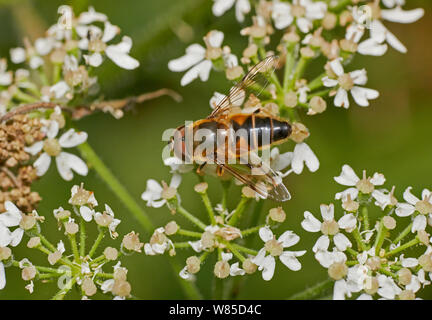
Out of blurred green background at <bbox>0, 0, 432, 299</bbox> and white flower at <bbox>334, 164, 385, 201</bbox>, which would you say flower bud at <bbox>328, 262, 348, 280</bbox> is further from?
blurred green background at <bbox>0, 0, 432, 299</bbox>

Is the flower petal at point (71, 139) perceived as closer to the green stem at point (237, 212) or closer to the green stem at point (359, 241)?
the green stem at point (237, 212)

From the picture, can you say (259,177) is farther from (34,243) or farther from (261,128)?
(34,243)

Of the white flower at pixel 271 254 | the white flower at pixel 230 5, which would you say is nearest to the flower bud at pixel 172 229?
the white flower at pixel 271 254

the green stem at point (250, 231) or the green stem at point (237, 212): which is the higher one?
the green stem at point (237, 212)
